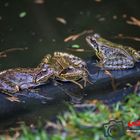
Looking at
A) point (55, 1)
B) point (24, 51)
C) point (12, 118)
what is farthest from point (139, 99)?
point (55, 1)

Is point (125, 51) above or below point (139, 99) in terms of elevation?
above

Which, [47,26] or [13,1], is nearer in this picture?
[47,26]

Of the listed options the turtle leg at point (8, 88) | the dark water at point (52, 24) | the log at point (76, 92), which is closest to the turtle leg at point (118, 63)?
the log at point (76, 92)

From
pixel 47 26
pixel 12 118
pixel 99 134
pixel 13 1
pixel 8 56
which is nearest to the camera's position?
pixel 99 134

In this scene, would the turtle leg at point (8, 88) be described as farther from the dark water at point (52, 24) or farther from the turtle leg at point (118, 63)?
the turtle leg at point (118, 63)

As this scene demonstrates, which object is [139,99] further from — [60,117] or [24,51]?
[24,51]

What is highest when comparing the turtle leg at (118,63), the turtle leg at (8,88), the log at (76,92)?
the turtle leg at (118,63)

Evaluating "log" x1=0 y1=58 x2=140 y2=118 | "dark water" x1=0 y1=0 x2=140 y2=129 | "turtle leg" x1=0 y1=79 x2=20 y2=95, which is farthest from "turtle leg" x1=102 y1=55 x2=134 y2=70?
"turtle leg" x1=0 y1=79 x2=20 y2=95

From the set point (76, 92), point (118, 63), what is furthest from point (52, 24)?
point (76, 92)

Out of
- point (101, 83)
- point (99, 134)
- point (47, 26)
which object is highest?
point (47, 26)
